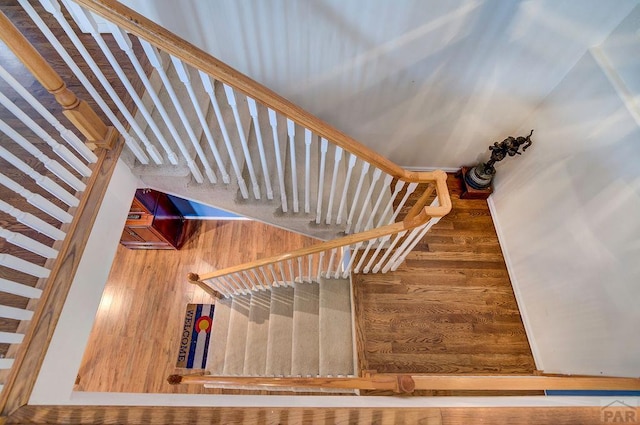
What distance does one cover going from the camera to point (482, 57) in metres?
2.18

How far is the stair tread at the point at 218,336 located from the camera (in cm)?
272

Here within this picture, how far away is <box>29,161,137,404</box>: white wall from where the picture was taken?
1.22m

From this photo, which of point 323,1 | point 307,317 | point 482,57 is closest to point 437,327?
point 307,317

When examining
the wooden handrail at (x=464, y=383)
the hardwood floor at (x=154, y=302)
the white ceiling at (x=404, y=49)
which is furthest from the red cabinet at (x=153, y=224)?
the wooden handrail at (x=464, y=383)

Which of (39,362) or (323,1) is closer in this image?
(39,362)

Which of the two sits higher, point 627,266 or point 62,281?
point 627,266

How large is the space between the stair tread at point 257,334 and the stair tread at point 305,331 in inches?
14.3

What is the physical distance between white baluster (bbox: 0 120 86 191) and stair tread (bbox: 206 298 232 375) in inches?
73.1

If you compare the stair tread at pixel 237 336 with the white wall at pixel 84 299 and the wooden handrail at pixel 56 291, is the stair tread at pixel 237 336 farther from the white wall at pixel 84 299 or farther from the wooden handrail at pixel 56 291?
the wooden handrail at pixel 56 291

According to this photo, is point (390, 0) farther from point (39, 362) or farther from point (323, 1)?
point (39, 362)

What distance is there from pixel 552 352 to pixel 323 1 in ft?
10.5

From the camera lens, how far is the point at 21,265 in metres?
1.15

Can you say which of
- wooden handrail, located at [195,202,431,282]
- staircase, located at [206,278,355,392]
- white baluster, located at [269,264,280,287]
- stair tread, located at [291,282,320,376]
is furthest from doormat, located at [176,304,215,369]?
wooden handrail, located at [195,202,431,282]

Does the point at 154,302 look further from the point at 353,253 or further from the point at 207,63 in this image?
the point at 207,63
